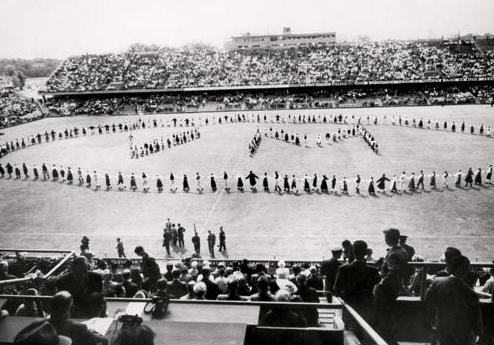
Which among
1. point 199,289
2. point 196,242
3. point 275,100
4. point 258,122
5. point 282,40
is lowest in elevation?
point 196,242

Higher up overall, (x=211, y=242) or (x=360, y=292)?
(x=360, y=292)

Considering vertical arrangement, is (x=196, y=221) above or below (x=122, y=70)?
below

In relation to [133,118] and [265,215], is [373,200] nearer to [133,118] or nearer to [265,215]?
[265,215]

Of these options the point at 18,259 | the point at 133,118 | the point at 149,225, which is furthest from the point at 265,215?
the point at 133,118

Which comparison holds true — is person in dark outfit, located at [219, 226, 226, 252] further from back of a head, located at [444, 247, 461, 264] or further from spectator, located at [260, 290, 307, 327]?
back of a head, located at [444, 247, 461, 264]

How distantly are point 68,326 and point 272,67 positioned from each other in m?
71.9

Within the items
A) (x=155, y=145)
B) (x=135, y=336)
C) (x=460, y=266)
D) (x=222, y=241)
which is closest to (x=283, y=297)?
(x=460, y=266)

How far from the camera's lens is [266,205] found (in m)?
22.8

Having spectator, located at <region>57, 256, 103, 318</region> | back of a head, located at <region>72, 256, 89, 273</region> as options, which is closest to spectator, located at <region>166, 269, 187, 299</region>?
spectator, located at <region>57, 256, 103, 318</region>

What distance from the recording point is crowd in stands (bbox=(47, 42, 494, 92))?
6644cm

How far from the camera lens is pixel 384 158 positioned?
3050 cm

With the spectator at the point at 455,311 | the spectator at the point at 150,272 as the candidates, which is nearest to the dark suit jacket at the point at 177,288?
the spectator at the point at 150,272

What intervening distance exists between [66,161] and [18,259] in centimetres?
2397

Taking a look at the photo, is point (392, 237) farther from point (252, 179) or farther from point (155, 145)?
point (155, 145)
